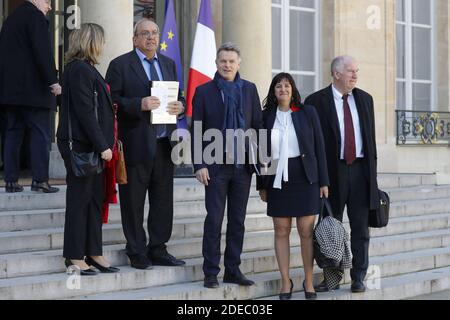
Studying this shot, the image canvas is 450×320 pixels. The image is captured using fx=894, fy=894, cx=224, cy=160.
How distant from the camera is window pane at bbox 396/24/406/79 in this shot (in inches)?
601

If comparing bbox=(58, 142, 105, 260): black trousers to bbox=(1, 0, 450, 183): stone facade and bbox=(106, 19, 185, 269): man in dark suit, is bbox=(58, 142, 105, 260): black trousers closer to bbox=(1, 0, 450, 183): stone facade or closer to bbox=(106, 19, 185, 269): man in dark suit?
bbox=(106, 19, 185, 269): man in dark suit

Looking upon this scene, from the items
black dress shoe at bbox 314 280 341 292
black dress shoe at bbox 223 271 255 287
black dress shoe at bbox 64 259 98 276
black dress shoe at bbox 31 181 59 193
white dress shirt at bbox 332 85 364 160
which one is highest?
white dress shirt at bbox 332 85 364 160

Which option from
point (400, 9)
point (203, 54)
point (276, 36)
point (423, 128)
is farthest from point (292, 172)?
point (400, 9)

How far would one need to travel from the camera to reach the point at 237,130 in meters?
6.64

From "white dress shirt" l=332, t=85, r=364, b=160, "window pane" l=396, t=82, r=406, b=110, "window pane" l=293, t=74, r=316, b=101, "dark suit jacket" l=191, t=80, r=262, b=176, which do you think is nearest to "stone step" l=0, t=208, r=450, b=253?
"dark suit jacket" l=191, t=80, r=262, b=176

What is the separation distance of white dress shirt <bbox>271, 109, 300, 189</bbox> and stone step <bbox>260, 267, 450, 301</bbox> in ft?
3.25

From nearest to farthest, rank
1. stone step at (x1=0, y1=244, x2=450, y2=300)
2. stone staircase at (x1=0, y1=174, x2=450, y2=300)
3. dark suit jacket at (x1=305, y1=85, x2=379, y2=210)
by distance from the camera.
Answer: stone step at (x1=0, y1=244, x2=450, y2=300), stone staircase at (x1=0, y1=174, x2=450, y2=300), dark suit jacket at (x1=305, y1=85, x2=379, y2=210)

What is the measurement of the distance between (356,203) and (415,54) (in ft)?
29.7

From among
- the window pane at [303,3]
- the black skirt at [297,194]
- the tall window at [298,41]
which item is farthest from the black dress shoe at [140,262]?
the window pane at [303,3]

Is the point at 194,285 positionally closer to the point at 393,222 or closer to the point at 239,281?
the point at 239,281

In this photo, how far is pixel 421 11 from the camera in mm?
15609
